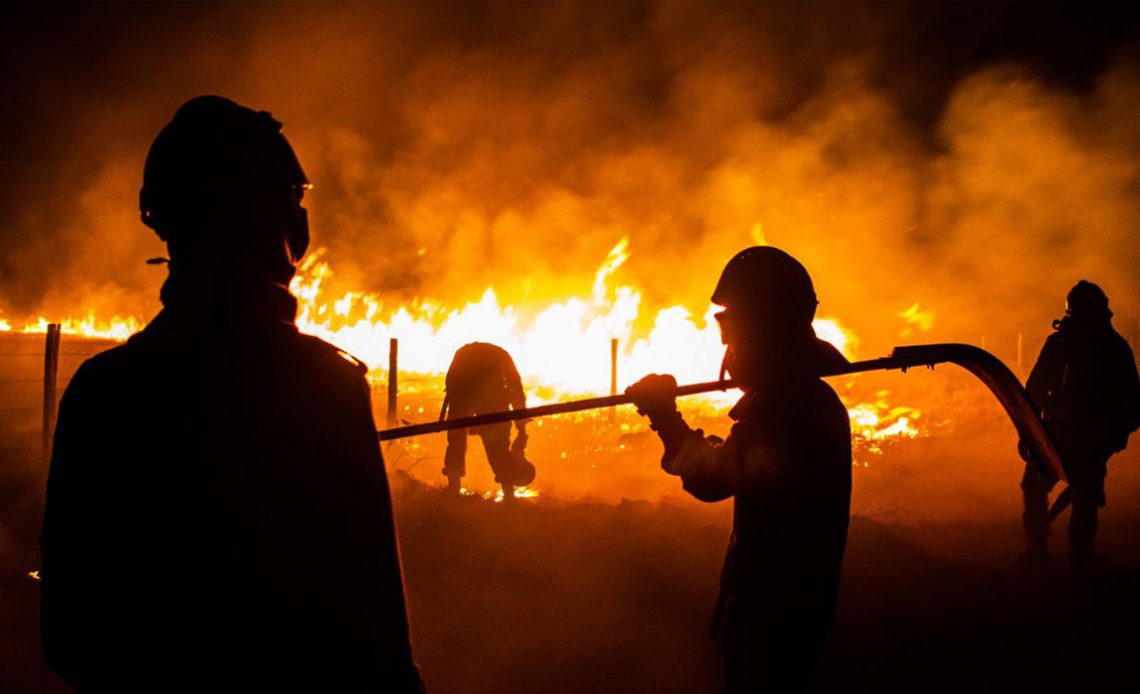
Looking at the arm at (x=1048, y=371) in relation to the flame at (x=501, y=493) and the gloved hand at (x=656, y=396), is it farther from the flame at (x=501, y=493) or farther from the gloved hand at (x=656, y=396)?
the flame at (x=501, y=493)

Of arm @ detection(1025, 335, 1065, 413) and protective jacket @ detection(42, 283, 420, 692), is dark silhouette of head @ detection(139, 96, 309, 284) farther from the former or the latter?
arm @ detection(1025, 335, 1065, 413)

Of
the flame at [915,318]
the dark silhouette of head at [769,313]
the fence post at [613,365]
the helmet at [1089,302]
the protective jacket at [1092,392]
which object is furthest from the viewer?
the flame at [915,318]

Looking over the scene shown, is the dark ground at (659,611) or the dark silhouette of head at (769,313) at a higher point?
the dark silhouette of head at (769,313)

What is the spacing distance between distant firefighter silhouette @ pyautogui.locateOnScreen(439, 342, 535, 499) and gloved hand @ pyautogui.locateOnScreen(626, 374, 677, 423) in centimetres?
609

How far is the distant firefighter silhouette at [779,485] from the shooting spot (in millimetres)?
2270

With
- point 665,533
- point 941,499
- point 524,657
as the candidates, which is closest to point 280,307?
point 524,657

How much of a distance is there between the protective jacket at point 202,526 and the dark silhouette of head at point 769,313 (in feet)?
5.53

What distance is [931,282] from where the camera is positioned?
1788 cm

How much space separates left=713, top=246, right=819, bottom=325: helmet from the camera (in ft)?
8.07

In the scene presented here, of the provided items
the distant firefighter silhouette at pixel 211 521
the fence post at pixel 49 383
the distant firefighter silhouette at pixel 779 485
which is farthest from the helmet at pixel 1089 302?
the fence post at pixel 49 383

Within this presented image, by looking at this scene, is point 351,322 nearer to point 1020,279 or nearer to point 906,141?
point 906,141

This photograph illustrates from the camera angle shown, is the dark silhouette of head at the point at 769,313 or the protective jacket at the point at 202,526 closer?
the protective jacket at the point at 202,526

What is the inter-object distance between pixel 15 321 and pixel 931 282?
3817 centimetres

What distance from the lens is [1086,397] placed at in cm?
627
